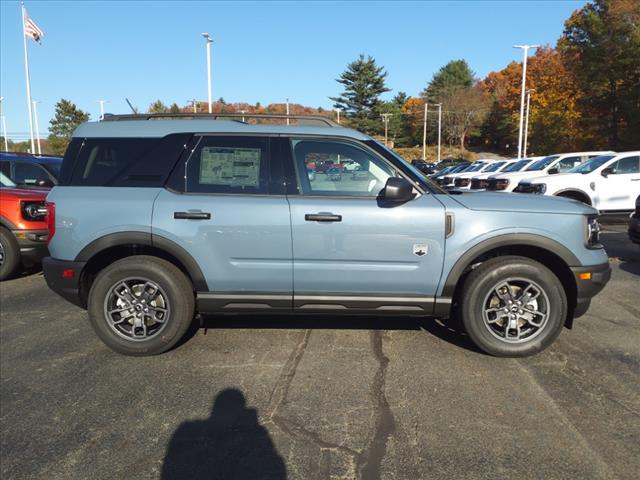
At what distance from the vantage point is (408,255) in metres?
3.85

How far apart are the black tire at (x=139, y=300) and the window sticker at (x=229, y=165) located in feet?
2.74

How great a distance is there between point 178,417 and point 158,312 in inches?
47.4

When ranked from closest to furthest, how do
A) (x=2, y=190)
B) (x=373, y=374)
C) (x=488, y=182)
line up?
(x=373, y=374) < (x=2, y=190) < (x=488, y=182)

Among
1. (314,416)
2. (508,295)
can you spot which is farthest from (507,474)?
(508,295)

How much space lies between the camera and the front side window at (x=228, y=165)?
4.00m

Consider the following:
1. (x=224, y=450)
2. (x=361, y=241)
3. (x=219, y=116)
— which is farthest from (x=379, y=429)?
(x=219, y=116)

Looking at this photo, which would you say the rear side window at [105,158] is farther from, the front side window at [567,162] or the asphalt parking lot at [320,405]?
the front side window at [567,162]

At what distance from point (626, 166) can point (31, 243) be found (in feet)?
42.7

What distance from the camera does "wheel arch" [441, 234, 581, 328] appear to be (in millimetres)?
3838

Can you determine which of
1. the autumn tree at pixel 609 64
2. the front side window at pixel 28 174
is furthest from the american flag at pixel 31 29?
the autumn tree at pixel 609 64

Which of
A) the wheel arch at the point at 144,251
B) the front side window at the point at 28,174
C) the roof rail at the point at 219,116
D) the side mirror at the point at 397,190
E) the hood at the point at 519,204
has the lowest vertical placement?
the wheel arch at the point at 144,251

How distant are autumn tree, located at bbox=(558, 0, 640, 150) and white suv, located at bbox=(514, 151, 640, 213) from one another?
27.1 meters

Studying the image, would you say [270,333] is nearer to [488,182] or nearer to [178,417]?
[178,417]

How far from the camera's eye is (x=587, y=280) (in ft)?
12.7
